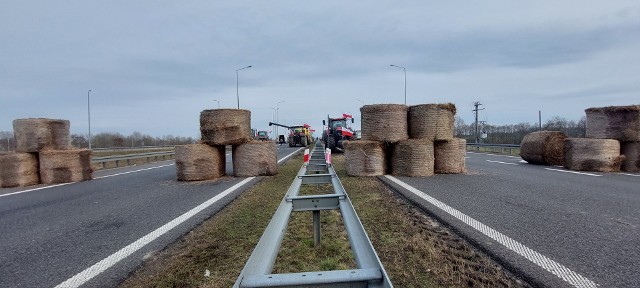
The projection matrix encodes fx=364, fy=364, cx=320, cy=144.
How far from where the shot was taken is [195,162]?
32.4 feet

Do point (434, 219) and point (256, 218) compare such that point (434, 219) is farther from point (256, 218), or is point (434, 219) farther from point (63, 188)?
point (63, 188)

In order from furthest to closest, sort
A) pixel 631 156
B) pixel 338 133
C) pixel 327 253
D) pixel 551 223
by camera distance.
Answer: pixel 338 133
pixel 631 156
pixel 551 223
pixel 327 253

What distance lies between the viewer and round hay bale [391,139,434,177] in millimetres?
9633

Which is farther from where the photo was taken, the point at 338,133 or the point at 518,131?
the point at 518,131

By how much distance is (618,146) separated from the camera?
10.6 metres

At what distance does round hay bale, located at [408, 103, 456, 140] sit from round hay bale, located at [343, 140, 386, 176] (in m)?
1.25

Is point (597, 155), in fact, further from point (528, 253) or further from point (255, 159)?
point (255, 159)

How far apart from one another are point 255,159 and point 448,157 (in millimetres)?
5497

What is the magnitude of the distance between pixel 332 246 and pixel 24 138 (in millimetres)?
11000

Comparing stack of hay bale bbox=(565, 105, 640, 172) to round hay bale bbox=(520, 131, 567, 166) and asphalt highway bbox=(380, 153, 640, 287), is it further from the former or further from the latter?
asphalt highway bbox=(380, 153, 640, 287)

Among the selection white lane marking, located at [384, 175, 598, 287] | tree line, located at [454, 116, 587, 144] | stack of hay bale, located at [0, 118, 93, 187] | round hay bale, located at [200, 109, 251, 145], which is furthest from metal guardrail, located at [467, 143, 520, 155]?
stack of hay bale, located at [0, 118, 93, 187]

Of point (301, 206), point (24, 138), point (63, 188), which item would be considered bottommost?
point (63, 188)

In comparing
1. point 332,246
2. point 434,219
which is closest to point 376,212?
Answer: point 434,219

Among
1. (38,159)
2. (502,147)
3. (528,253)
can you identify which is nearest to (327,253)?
(528,253)
